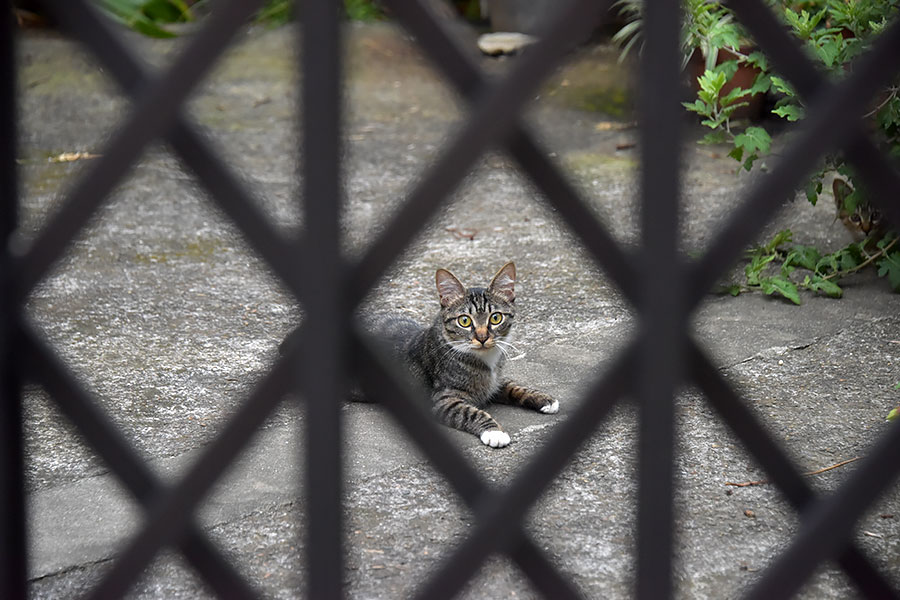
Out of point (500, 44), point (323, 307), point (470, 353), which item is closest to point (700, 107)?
point (470, 353)

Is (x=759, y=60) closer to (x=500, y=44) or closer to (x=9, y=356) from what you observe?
(x=9, y=356)

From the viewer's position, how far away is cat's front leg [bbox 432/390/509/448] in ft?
12.7

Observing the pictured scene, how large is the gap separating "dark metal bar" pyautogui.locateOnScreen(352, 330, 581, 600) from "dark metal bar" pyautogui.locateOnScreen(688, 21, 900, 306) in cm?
36

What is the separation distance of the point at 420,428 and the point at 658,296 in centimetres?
35

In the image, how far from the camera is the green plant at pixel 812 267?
5047mm

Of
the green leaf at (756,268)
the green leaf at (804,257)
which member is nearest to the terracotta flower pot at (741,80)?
the green leaf at (804,257)

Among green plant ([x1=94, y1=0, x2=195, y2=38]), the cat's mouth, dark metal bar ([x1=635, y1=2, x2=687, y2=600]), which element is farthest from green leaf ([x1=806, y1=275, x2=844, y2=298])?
green plant ([x1=94, y1=0, x2=195, y2=38])

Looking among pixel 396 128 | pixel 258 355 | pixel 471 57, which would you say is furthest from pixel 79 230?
pixel 396 128

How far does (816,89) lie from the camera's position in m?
1.45

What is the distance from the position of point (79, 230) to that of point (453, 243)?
4737 mm

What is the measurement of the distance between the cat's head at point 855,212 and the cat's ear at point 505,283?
1.71 m

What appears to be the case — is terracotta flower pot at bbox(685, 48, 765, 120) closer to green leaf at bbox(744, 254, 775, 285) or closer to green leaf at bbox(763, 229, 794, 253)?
green leaf at bbox(763, 229, 794, 253)

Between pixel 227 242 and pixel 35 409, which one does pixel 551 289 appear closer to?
pixel 227 242

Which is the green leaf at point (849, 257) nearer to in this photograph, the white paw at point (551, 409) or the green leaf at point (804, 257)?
the green leaf at point (804, 257)
